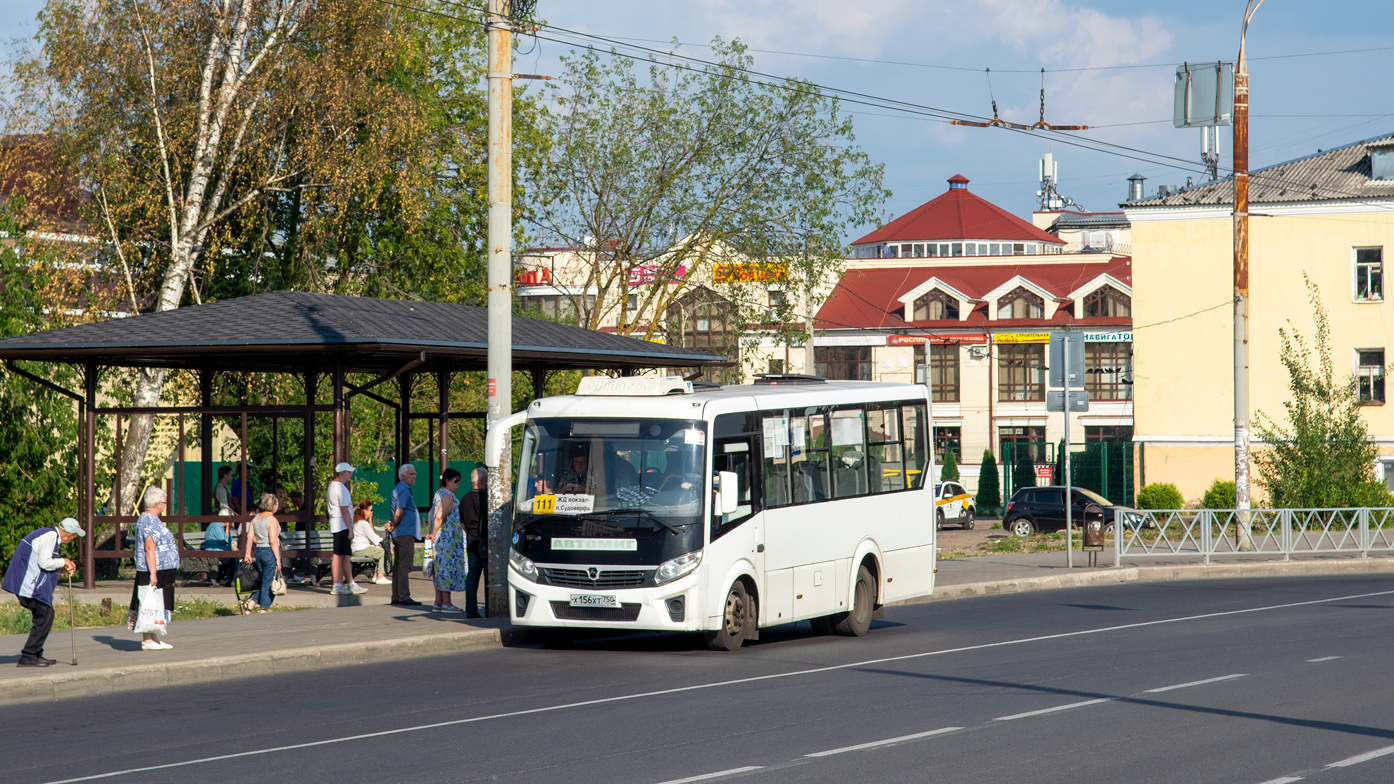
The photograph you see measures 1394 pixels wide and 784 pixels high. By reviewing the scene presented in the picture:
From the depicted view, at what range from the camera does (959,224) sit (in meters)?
95.5

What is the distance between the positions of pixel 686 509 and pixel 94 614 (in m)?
8.00

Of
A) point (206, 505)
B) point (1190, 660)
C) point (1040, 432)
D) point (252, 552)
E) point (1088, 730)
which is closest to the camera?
point (1088, 730)

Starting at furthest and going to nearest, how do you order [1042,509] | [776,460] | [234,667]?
[1042,509], [776,460], [234,667]

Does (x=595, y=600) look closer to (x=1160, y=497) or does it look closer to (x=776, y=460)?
(x=776, y=460)

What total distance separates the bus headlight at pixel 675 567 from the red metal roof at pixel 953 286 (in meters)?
63.3

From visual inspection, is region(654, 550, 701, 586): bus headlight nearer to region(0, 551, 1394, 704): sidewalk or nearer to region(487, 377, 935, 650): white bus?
region(487, 377, 935, 650): white bus

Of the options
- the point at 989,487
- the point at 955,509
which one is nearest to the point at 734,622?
the point at 955,509

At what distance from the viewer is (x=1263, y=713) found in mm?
10477

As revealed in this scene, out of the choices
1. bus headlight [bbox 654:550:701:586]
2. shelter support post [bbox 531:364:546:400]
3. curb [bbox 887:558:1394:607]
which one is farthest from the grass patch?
curb [bbox 887:558:1394:607]

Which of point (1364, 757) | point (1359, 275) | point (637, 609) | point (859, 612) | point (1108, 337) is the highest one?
point (1359, 275)

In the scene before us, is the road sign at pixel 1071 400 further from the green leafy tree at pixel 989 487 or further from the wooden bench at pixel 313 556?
the green leafy tree at pixel 989 487

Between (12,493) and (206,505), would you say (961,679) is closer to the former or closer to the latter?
(206,505)

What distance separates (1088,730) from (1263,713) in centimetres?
156

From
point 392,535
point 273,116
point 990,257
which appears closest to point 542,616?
point 392,535
